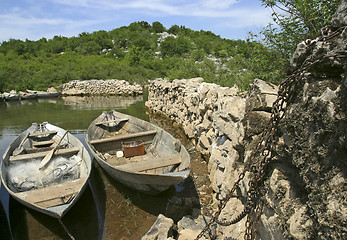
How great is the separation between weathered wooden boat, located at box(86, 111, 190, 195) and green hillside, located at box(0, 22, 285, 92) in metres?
3.01

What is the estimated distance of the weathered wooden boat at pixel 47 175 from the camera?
5.41 meters

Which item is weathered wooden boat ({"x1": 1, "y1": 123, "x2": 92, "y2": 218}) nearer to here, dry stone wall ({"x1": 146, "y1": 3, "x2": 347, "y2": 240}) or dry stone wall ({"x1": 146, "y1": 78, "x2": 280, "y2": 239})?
dry stone wall ({"x1": 146, "y1": 78, "x2": 280, "y2": 239})

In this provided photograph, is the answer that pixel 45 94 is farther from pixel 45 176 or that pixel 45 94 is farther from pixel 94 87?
pixel 45 176

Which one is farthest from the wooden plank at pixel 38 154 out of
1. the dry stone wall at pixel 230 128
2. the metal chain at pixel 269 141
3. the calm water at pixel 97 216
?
the metal chain at pixel 269 141

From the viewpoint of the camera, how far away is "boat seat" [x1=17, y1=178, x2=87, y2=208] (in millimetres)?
5402

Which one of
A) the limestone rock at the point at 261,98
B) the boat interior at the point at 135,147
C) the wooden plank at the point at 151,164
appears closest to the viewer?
the limestone rock at the point at 261,98

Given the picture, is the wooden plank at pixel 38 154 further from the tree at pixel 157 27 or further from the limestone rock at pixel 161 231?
the tree at pixel 157 27

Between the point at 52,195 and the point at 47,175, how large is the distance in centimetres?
147

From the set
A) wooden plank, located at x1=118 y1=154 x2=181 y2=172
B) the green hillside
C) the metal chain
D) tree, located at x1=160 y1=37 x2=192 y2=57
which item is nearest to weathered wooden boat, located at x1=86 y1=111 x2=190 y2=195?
wooden plank, located at x1=118 y1=154 x2=181 y2=172

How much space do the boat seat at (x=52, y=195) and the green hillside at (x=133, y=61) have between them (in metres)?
5.42

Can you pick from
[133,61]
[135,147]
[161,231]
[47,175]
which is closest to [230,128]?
[161,231]

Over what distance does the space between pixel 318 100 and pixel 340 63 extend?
352 mm

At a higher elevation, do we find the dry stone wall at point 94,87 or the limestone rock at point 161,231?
the limestone rock at point 161,231

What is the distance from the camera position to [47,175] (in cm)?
681
